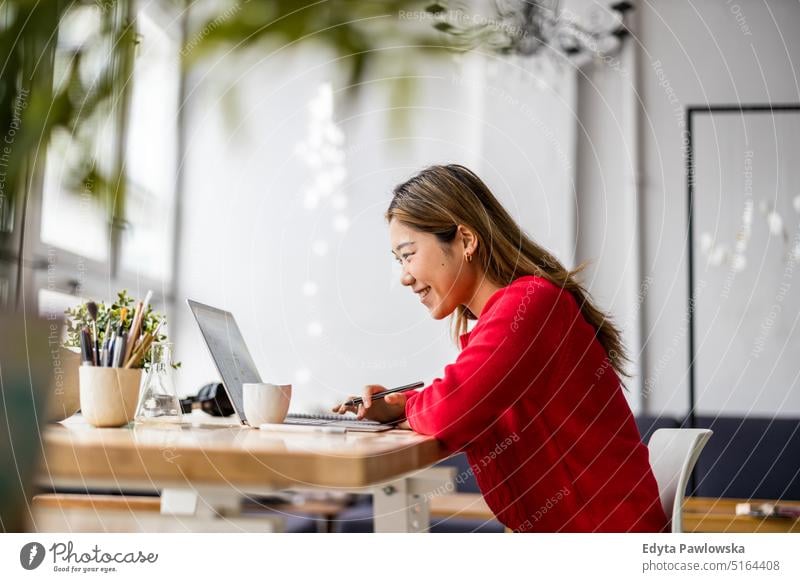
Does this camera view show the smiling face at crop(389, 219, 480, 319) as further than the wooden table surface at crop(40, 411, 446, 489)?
Yes

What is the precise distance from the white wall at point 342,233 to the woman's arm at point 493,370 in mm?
1028

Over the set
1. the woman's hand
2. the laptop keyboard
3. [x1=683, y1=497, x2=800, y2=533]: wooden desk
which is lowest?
[x1=683, y1=497, x2=800, y2=533]: wooden desk

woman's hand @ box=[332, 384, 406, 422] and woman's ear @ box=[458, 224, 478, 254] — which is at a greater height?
woman's ear @ box=[458, 224, 478, 254]

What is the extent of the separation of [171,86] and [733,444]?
6.42 feet

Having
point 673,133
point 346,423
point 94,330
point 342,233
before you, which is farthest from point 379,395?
point 673,133

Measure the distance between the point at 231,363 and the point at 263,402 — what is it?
6.9 inches

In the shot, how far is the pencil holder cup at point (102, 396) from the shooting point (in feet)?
3.40

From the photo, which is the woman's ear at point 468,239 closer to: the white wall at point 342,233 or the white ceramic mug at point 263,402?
the white ceramic mug at point 263,402

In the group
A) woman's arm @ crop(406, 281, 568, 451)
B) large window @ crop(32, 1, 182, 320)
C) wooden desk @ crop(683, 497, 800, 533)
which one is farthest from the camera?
wooden desk @ crop(683, 497, 800, 533)

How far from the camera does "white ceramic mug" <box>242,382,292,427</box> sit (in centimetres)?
112

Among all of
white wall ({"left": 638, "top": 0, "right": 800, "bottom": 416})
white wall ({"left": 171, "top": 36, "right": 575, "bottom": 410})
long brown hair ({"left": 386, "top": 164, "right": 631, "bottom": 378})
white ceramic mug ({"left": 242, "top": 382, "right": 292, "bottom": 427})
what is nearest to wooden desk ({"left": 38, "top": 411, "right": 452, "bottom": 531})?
white ceramic mug ({"left": 242, "top": 382, "right": 292, "bottom": 427})

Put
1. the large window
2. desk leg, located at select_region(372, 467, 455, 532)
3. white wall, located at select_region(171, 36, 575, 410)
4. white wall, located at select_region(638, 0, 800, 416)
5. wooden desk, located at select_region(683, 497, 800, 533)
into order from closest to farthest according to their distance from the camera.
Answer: the large window, desk leg, located at select_region(372, 467, 455, 532), wooden desk, located at select_region(683, 497, 800, 533), white wall, located at select_region(171, 36, 575, 410), white wall, located at select_region(638, 0, 800, 416)

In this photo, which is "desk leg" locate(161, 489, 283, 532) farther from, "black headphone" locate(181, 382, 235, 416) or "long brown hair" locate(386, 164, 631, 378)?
"long brown hair" locate(386, 164, 631, 378)

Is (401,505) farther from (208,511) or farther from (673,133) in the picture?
(673,133)
